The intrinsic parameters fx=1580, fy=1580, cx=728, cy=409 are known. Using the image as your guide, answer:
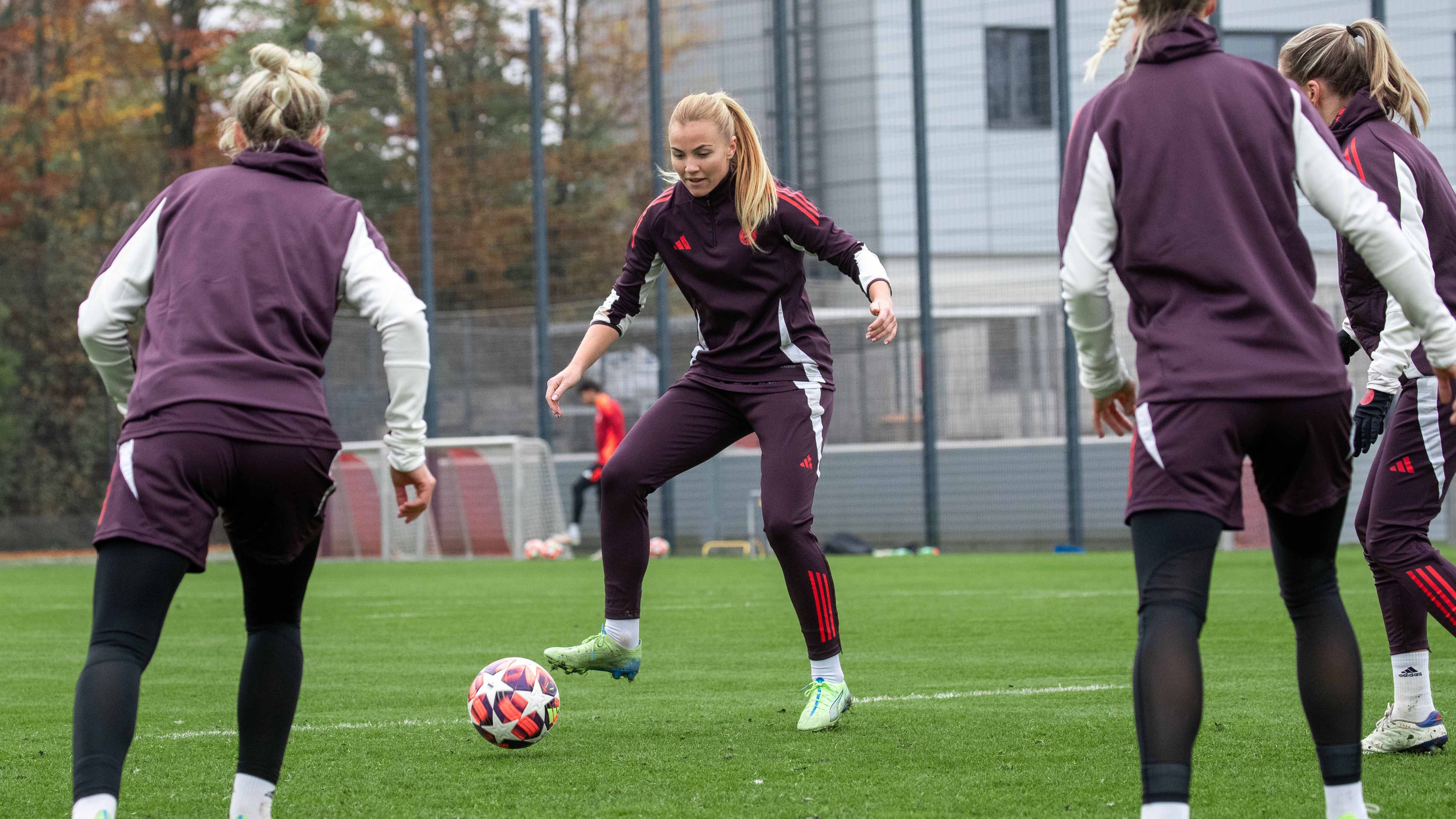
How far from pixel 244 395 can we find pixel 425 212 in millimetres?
16532

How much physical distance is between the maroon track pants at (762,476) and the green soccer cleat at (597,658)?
10cm

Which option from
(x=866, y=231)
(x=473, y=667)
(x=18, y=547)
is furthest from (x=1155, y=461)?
(x=18, y=547)

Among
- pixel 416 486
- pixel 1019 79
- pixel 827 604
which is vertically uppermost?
pixel 1019 79

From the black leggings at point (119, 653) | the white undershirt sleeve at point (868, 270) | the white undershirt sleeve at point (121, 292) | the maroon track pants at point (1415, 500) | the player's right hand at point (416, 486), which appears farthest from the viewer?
the white undershirt sleeve at point (868, 270)

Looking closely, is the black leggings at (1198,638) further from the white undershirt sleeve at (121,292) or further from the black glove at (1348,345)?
the white undershirt sleeve at (121,292)

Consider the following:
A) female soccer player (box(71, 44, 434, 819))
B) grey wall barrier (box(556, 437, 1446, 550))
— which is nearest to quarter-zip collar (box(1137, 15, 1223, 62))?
female soccer player (box(71, 44, 434, 819))

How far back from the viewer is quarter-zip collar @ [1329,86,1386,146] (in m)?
3.98

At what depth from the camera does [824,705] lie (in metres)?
4.67

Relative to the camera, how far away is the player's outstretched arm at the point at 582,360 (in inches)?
190

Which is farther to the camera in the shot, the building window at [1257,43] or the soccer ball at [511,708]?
the building window at [1257,43]

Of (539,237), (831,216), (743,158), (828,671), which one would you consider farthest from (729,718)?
(539,237)

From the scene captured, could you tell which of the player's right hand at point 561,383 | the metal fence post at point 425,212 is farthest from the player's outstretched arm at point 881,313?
the metal fence post at point 425,212

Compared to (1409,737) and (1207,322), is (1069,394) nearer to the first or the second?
(1409,737)

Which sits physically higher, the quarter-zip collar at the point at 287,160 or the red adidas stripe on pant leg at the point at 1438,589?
the quarter-zip collar at the point at 287,160
